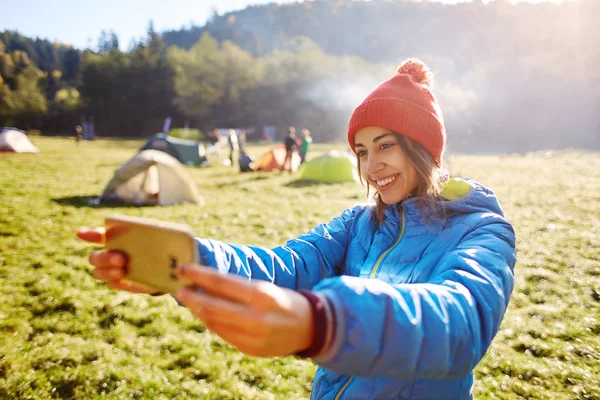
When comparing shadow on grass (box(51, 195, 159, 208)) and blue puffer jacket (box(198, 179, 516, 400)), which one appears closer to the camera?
blue puffer jacket (box(198, 179, 516, 400))

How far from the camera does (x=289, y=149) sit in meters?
15.9

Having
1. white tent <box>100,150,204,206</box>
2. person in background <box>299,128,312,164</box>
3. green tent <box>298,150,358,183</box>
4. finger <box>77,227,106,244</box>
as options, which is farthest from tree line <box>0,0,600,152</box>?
finger <box>77,227,106,244</box>

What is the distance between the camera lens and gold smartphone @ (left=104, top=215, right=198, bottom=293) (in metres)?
0.96

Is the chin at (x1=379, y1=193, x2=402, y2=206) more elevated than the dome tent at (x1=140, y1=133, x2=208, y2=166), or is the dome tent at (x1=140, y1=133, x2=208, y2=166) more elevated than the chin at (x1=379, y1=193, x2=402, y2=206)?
the dome tent at (x1=140, y1=133, x2=208, y2=166)

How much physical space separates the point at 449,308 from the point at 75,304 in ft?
13.9

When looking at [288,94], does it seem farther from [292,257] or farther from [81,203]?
[292,257]

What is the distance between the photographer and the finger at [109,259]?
1184 mm

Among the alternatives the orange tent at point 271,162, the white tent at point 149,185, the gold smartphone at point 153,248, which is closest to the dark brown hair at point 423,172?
the gold smartphone at point 153,248

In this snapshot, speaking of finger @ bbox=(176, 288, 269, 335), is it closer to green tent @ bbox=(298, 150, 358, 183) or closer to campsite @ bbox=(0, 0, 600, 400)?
campsite @ bbox=(0, 0, 600, 400)

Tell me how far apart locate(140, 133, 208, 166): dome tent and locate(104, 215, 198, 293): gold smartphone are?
17530 mm

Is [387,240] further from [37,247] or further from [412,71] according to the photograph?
[37,247]

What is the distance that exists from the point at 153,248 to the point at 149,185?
9.09 m

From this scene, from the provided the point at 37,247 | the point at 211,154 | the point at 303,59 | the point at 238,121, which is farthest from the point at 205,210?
the point at 303,59

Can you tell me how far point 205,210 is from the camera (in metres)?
8.81
